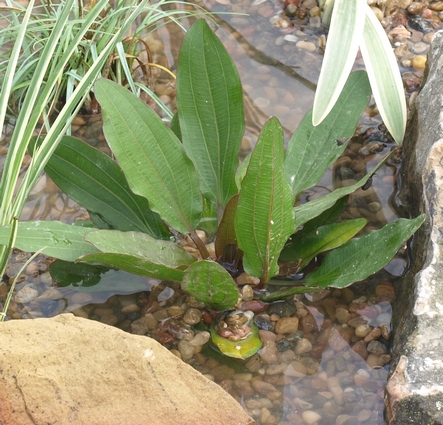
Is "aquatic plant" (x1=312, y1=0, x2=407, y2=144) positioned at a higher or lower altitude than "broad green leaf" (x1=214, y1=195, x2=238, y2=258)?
higher

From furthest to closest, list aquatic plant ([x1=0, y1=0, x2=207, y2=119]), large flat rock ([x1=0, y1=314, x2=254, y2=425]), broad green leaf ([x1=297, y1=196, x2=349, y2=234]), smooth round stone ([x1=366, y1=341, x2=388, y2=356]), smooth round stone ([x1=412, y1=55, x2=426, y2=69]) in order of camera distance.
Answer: smooth round stone ([x1=412, y1=55, x2=426, y2=69]), aquatic plant ([x1=0, y1=0, x2=207, y2=119]), broad green leaf ([x1=297, y1=196, x2=349, y2=234]), smooth round stone ([x1=366, y1=341, x2=388, y2=356]), large flat rock ([x1=0, y1=314, x2=254, y2=425])

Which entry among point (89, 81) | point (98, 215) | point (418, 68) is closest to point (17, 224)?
point (98, 215)

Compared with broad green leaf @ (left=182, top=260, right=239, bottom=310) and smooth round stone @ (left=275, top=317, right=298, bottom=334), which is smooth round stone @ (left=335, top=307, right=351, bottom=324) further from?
broad green leaf @ (left=182, top=260, right=239, bottom=310)

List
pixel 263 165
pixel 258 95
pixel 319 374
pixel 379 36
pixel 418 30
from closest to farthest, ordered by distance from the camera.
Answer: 1. pixel 263 165
2. pixel 319 374
3. pixel 379 36
4. pixel 258 95
5. pixel 418 30

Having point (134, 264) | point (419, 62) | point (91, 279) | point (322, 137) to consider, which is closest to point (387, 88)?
point (322, 137)

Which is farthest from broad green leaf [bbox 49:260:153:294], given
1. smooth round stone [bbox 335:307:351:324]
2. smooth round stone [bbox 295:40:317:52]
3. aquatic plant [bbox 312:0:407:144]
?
smooth round stone [bbox 295:40:317:52]

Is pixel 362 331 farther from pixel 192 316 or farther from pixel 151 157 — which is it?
pixel 151 157

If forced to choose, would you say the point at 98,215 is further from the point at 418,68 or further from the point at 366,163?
the point at 418,68
